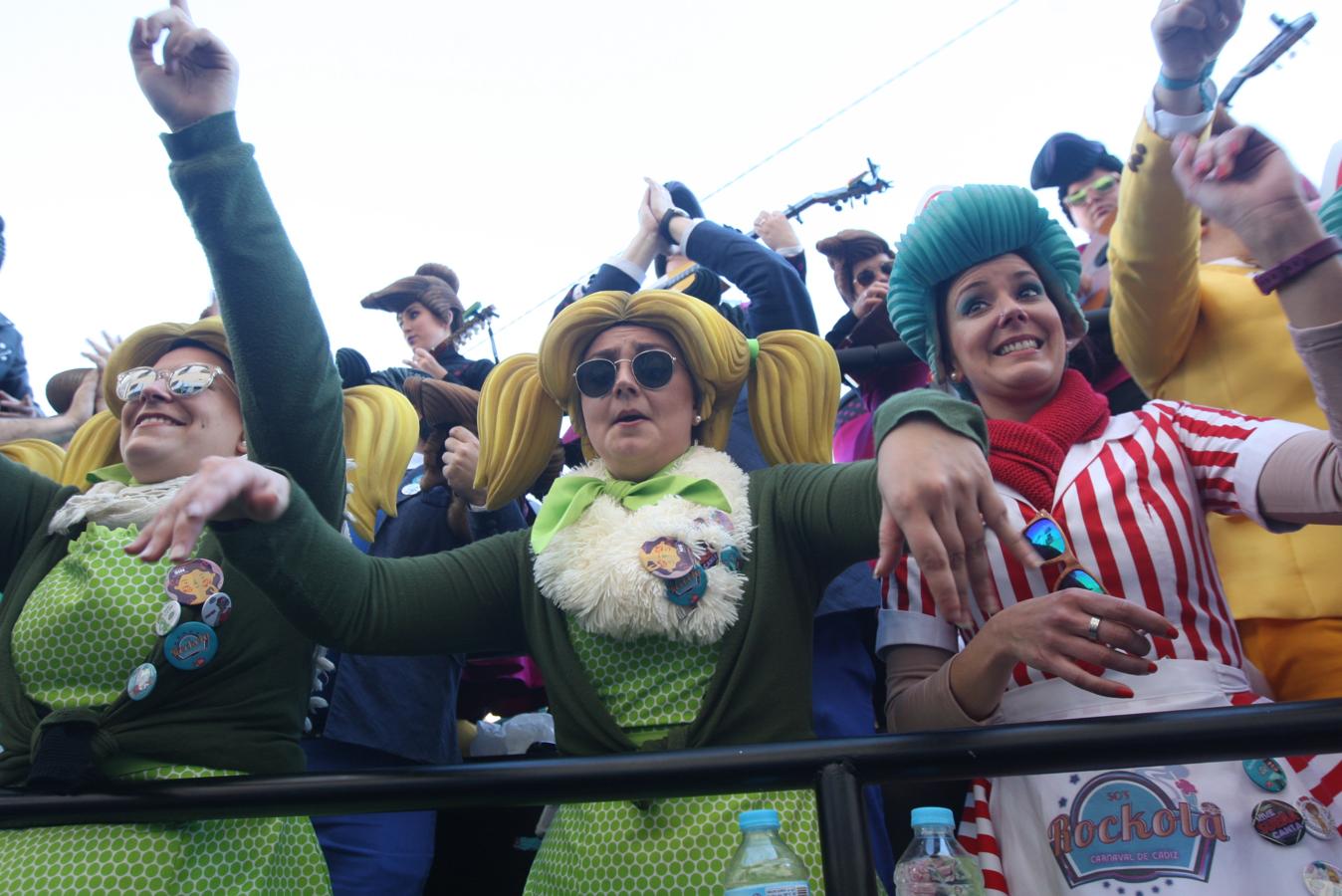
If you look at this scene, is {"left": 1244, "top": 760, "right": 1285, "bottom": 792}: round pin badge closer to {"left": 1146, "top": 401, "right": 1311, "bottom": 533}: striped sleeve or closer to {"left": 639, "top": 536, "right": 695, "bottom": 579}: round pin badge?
{"left": 1146, "top": 401, "right": 1311, "bottom": 533}: striped sleeve

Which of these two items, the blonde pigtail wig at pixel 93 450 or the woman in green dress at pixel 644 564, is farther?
the blonde pigtail wig at pixel 93 450

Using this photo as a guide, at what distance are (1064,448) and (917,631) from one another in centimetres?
40

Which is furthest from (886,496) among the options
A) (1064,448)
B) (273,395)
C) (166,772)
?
(166,772)

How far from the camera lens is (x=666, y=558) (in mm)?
1651

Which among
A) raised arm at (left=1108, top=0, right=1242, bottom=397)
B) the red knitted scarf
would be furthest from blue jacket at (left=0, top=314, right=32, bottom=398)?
raised arm at (left=1108, top=0, right=1242, bottom=397)

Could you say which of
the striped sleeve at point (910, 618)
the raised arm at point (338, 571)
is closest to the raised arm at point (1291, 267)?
the striped sleeve at point (910, 618)

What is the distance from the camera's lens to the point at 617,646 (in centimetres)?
168

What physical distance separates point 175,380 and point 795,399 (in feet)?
3.78

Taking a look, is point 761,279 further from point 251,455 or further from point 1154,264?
point 251,455

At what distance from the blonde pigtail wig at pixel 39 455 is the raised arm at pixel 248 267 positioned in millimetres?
1095

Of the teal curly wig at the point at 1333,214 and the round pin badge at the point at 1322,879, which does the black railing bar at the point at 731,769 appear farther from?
the teal curly wig at the point at 1333,214

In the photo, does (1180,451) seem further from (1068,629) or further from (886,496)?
(886,496)

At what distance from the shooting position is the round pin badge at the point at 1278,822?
54.1 inches

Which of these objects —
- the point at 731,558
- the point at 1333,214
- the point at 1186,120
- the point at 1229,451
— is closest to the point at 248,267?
the point at 731,558
